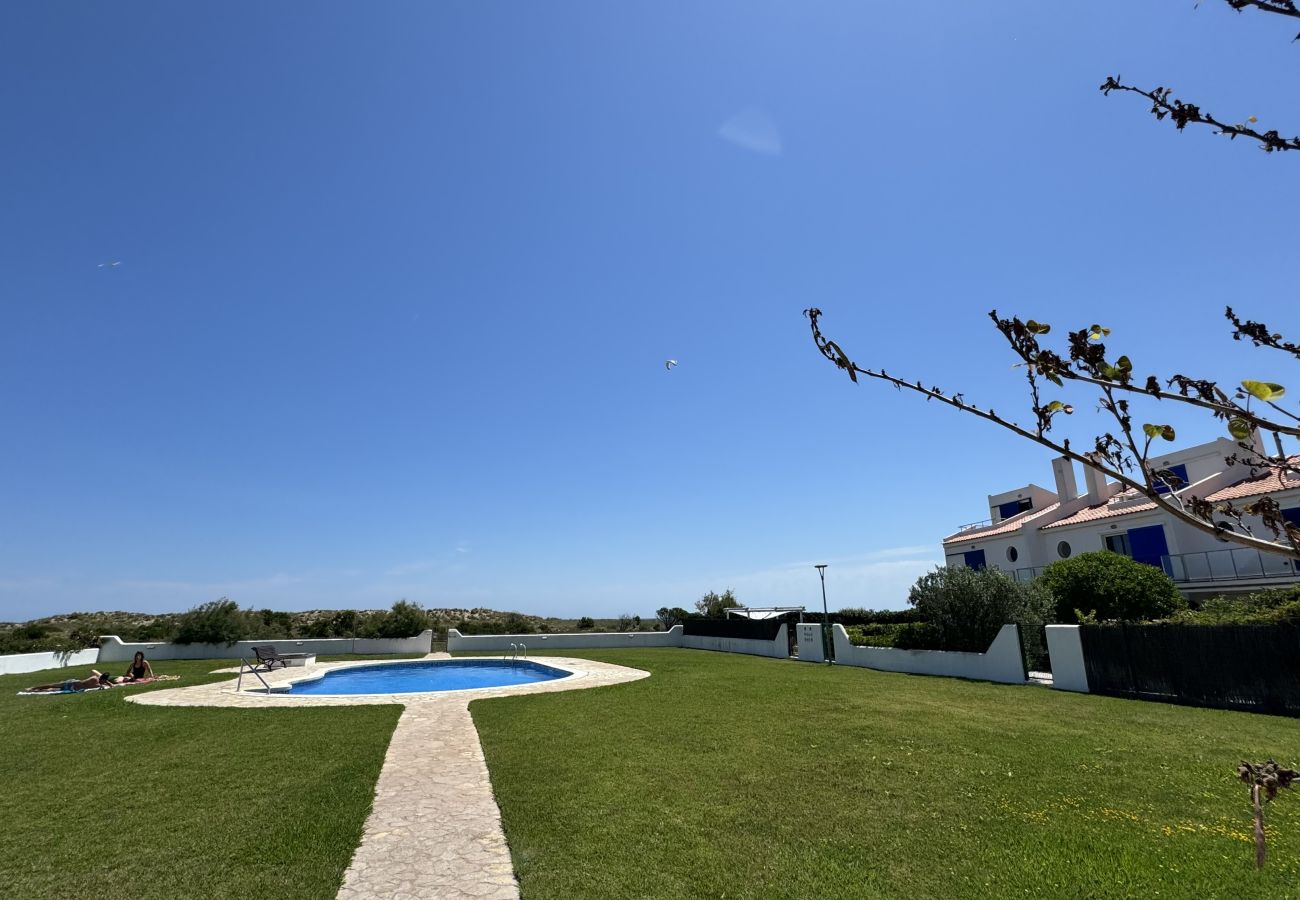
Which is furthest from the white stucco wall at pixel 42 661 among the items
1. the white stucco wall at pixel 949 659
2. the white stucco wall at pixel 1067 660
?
the white stucco wall at pixel 1067 660

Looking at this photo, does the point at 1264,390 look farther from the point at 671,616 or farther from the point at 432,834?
the point at 671,616

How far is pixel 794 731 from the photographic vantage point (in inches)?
420

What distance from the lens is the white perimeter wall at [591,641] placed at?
1201 inches

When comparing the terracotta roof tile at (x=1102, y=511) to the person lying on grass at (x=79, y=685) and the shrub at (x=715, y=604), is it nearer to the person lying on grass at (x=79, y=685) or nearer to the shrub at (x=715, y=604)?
the shrub at (x=715, y=604)

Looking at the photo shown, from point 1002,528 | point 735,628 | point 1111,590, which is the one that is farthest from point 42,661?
point 1002,528

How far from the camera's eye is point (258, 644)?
2812 centimetres

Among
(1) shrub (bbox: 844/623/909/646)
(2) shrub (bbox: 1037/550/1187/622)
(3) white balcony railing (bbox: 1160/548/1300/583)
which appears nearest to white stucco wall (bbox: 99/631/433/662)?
(1) shrub (bbox: 844/623/909/646)

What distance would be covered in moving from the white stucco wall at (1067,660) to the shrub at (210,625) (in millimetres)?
30962

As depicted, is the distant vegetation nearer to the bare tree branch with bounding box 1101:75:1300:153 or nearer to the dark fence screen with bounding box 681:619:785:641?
the dark fence screen with bounding box 681:619:785:641

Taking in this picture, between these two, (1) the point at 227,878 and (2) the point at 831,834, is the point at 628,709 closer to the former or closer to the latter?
(2) the point at 831,834

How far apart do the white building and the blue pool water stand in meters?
18.0

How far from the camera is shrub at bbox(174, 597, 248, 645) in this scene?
27.4 meters

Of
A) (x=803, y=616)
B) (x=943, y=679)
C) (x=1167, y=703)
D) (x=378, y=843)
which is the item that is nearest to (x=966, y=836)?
(x=378, y=843)

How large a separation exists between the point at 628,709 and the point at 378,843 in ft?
24.2
